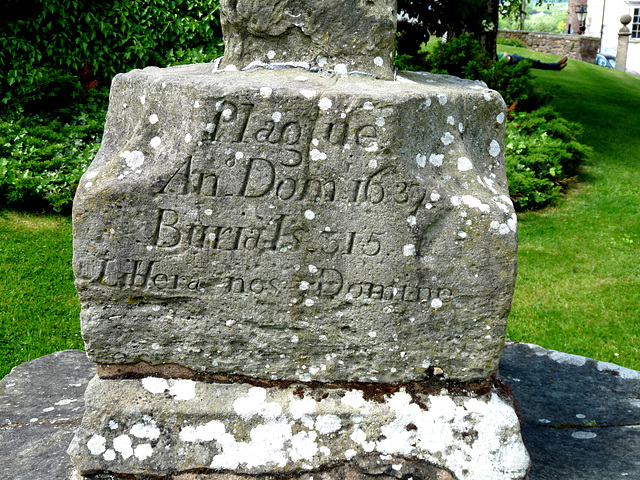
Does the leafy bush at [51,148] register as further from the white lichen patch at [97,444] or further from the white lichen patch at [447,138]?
the white lichen patch at [447,138]

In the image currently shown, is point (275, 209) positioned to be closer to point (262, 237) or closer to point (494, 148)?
point (262, 237)

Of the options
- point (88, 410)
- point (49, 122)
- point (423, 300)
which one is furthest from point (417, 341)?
point (49, 122)

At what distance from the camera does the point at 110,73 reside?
878cm

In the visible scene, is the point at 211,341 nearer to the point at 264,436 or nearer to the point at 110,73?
the point at 264,436

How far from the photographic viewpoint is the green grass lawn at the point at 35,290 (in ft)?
15.9

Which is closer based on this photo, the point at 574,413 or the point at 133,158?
the point at 133,158

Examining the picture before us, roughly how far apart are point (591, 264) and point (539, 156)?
248 cm

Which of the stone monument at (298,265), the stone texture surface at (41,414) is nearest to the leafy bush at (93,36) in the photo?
the stone texture surface at (41,414)

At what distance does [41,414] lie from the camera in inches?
135

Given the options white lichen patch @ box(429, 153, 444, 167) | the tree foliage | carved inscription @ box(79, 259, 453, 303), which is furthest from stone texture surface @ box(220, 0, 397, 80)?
the tree foliage

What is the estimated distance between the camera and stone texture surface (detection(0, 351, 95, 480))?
2.95m

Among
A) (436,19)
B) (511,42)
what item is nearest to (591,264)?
(436,19)

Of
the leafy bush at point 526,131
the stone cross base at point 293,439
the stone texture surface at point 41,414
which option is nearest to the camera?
the stone cross base at point 293,439

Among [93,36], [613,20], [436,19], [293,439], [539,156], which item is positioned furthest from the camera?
[613,20]
